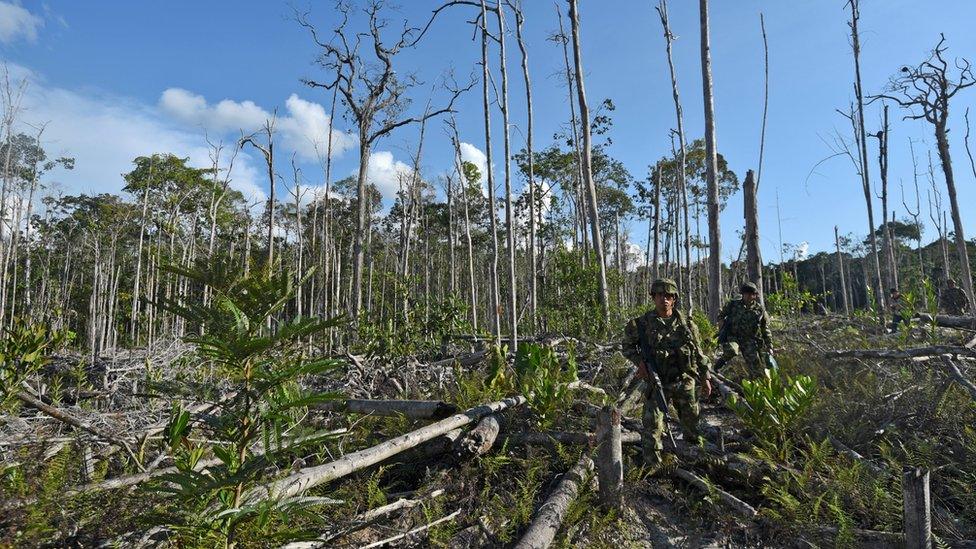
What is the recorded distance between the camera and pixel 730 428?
4.95 m

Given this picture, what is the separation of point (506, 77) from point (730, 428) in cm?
948

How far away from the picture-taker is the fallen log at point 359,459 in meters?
2.70

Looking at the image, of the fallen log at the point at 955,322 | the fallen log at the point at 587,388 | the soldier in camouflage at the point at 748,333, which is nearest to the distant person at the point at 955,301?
the fallen log at the point at 955,322

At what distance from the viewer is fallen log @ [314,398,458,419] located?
4586 mm

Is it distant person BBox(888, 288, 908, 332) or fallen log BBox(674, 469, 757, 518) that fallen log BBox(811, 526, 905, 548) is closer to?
fallen log BBox(674, 469, 757, 518)

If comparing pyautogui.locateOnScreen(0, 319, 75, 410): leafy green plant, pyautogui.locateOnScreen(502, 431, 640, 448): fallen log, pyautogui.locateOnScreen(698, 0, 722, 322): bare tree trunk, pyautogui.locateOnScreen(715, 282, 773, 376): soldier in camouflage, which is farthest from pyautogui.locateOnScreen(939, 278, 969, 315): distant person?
pyautogui.locateOnScreen(0, 319, 75, 410): leafy green plant

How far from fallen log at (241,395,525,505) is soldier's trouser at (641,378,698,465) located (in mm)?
1287

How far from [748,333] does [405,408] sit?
4.38 meters

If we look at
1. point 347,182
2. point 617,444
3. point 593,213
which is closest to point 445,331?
point 593,213

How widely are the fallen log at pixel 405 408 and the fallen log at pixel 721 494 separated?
207 centimetres

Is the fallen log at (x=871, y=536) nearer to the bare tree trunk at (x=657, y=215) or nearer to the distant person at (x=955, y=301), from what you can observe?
the distant person at (x=955, y=301)

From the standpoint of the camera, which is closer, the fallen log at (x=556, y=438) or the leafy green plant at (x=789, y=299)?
the fallen log at (x=556, y=438)

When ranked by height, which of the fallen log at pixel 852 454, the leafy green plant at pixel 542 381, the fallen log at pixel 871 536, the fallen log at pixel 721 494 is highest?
the leafy green plant at pixel 542 381

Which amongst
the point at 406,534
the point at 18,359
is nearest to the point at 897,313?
the point at 406,534
